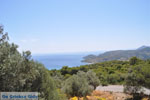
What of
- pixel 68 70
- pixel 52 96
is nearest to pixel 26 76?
pixel 52 96

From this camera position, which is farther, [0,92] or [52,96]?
[52,96]

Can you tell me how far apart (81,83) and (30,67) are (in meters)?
6.66

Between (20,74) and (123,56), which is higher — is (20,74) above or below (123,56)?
above

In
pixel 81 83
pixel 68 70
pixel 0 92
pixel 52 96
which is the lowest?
pixel 68 70

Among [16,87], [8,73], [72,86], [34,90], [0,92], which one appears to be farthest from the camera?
[72,86]

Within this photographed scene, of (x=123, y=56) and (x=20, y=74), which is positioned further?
(x=123, y=56)

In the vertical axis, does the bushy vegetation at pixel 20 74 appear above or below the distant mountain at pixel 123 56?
above

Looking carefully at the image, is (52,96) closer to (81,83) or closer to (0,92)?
(0,92)

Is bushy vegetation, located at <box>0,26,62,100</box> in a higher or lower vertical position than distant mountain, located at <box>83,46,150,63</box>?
higher

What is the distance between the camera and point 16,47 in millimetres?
4242

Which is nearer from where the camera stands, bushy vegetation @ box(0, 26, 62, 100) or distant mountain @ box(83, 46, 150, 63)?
bushy vegetation @ box(0, 26, 62, 100)

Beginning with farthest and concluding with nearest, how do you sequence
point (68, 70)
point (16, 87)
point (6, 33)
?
point (68, 70) → point (6, 33) → point (16, 87)

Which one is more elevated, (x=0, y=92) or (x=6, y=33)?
(x=6, y=33)

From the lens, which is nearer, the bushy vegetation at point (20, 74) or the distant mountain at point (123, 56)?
the bushy vegetation at point (20, 74)
